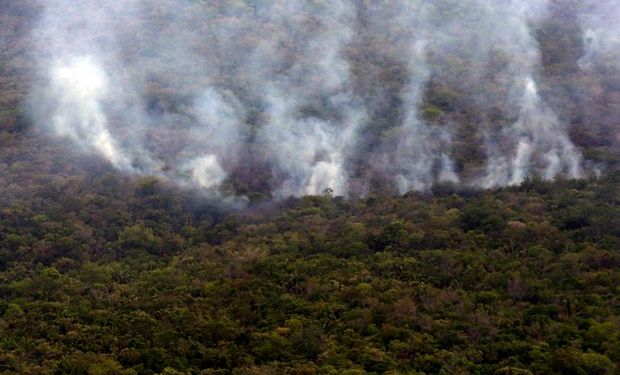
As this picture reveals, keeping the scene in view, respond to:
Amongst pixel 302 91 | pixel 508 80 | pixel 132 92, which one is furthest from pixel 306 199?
pixel 132 92

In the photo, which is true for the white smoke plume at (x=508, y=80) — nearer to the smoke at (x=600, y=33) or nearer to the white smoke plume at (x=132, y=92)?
the smoke at (x=600, y=33)

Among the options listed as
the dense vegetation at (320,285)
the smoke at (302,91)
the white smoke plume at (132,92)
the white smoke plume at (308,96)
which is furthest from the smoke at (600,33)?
the white smoke plume at (132,92)

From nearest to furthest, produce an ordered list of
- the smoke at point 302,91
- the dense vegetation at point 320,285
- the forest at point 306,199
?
1. the dense vegetation at point 320,285
2. the forest at point 306,199
3. the smoke at point 302,91

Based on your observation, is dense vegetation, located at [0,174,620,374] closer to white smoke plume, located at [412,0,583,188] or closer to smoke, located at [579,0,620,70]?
white smoke plume, located at [412,0,583,188]

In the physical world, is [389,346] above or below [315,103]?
below

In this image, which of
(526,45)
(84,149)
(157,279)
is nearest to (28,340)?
(157,279)

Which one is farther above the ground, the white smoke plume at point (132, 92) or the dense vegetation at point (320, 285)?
the white smoke plume at point (132, 92)

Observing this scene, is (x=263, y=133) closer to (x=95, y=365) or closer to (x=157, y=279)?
(x=157, y=279)

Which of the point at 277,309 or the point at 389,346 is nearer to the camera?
the point at 389,346
